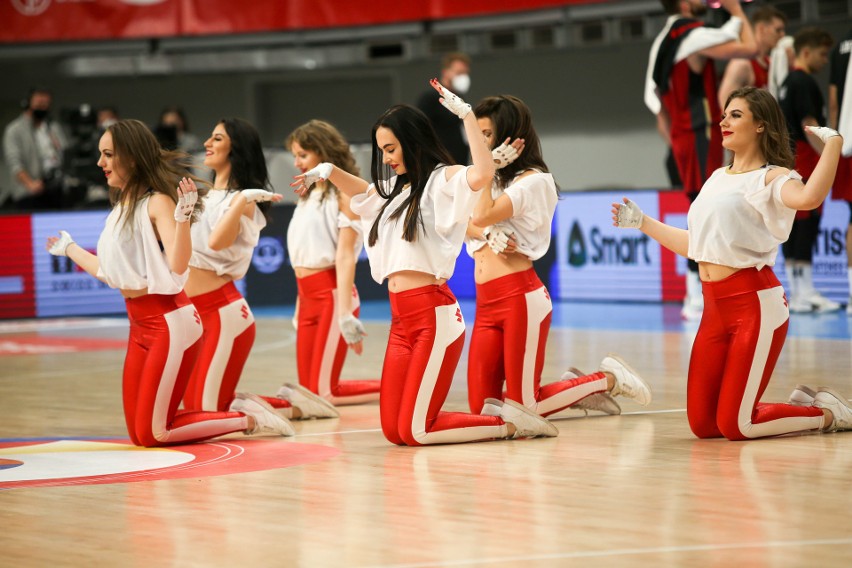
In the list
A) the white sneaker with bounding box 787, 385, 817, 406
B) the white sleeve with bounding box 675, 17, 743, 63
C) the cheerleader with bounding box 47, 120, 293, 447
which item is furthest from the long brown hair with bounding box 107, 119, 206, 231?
the white sleeve with bounding box 675, 17, 743, 63

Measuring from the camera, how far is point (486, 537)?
411 centimetres

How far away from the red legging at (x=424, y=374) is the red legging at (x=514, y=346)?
1.13ft

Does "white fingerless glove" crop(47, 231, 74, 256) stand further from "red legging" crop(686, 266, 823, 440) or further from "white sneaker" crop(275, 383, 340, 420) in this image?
"red legging" crop(686, 266, 823, 440)

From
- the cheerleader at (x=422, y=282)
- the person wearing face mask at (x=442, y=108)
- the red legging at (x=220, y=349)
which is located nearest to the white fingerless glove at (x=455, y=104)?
the cheerleader at (x=422, y=282)

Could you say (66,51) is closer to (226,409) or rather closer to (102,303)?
(102,303)

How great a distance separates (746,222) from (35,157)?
10528 mm

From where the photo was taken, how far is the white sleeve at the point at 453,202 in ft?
18.5

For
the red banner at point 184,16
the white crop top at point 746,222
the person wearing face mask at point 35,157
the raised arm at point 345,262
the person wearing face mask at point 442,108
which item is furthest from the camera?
the red banner at point 184,16

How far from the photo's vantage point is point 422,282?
5.83m

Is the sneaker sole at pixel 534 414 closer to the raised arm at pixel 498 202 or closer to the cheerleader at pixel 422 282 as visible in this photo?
the cheerleader at pixel 422 282

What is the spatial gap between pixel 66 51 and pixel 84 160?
2617 millimetres

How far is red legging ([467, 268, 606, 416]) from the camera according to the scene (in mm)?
6137

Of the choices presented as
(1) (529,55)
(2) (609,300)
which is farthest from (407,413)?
(1) (529,55)

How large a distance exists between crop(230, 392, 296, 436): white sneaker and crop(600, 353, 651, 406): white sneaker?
1.61 m
